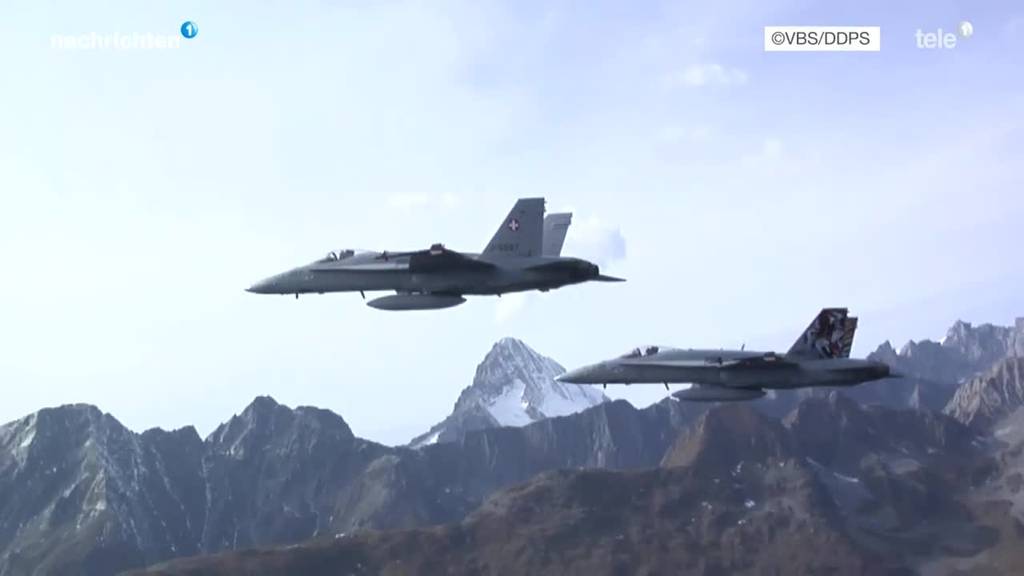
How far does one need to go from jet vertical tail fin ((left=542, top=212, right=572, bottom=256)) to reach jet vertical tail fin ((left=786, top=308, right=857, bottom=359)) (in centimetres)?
3160

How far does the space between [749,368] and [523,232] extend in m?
32.4

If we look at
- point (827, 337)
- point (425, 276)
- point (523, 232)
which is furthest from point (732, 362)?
point (425, 276)

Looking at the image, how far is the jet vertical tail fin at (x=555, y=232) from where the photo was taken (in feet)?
335

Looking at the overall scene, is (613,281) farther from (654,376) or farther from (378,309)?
(654,376)

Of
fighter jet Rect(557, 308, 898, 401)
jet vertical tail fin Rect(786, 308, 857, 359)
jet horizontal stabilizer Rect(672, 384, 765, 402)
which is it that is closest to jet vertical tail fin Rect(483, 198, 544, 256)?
fighter jet Rect(557, 308, 898, 401)

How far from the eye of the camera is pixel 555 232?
10244cm

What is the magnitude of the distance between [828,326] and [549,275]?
138 ft

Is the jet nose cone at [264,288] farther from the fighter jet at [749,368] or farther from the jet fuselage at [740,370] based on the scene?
the jet fuselage at [740,370]

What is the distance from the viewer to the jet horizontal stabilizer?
11188cm

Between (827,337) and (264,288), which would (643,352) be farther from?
(264,288)

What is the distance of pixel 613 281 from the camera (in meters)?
90.8

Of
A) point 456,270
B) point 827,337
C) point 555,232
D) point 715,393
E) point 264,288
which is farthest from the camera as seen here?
point 827,337

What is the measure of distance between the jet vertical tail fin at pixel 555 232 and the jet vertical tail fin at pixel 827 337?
31.6m

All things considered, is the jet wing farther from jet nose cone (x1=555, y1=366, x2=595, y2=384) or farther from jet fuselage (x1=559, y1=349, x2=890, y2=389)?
jet nose cone (x1=555, y1=366, x2=595, y2=384)
